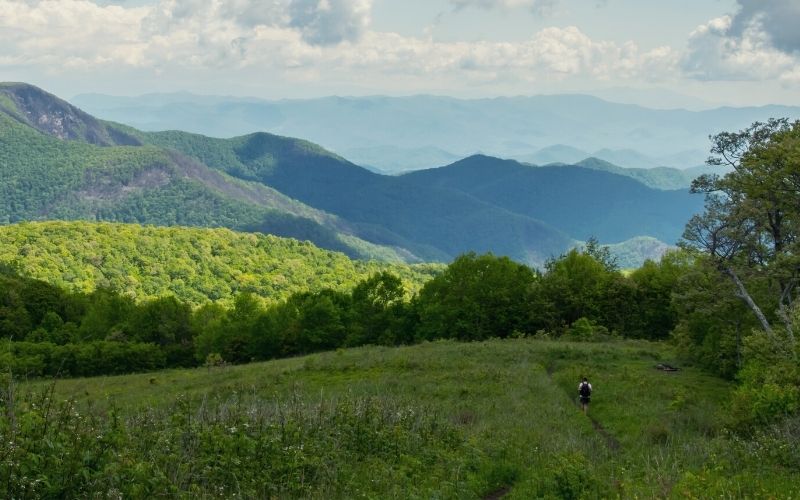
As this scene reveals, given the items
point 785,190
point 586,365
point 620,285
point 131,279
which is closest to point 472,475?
point 785,190

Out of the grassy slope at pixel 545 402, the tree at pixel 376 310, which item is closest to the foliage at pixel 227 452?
the grassy slope at pixel 545 402

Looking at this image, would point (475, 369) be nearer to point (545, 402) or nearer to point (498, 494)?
point (545, 402)

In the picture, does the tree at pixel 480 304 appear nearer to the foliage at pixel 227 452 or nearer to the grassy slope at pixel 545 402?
the grassy slope at pixel 545 402

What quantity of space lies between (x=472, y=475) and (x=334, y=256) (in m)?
180

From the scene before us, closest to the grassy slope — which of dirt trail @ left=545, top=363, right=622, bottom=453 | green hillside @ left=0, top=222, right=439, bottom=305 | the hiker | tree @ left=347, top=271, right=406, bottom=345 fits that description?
dirt trail @ left=545, top=363, right=622, bottom=453

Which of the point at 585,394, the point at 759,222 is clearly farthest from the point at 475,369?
the point at 759,222

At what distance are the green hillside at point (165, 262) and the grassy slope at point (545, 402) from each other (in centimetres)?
8808

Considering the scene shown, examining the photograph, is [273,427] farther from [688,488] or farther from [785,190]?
[785,190]

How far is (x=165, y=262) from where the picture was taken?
512 feet

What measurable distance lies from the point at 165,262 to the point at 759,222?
14811cm

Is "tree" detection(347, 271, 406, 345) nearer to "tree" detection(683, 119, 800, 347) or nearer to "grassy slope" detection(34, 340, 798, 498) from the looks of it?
"grassy slope" detection(34, 340, 798, 498)

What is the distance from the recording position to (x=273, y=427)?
1444 centimetres

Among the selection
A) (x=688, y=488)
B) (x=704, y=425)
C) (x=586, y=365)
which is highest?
(x=688, y=488)

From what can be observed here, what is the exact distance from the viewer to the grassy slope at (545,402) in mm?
14562
